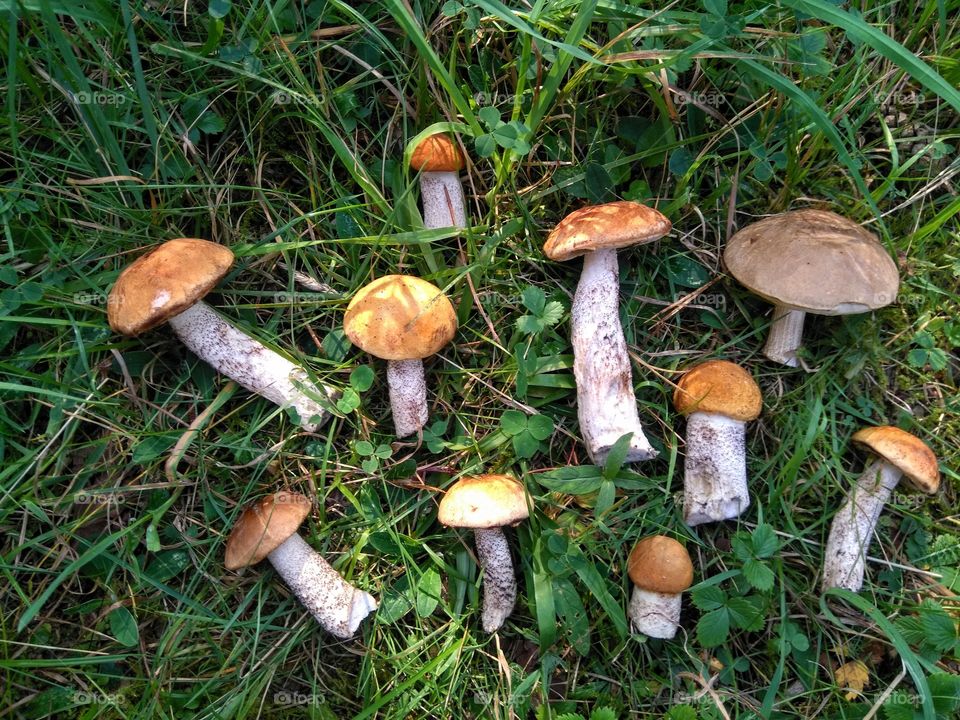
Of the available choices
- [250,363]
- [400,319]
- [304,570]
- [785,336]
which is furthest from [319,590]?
[785,336]

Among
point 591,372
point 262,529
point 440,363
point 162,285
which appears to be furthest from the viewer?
point 440,363

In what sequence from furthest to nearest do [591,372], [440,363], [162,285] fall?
[440,363]
[591,372]
[162,285]

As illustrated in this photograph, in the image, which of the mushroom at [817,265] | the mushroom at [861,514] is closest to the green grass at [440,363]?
the mushroom at [861,514]

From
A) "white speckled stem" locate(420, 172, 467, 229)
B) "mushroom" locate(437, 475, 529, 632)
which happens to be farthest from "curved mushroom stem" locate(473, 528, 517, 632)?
"white speckled stem" locate(420, 172, 467, 229)

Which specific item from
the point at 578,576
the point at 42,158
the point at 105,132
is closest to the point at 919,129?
the point at 578,576

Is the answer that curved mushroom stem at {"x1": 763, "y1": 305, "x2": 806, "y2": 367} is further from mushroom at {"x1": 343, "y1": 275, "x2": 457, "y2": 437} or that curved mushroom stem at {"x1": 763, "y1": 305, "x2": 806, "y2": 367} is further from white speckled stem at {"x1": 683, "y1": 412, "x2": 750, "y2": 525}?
mushroom at {"x1": 343, "y1": 275, "x2": 457, "y2": 437}

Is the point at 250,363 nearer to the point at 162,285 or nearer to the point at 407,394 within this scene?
the point at 162,285
